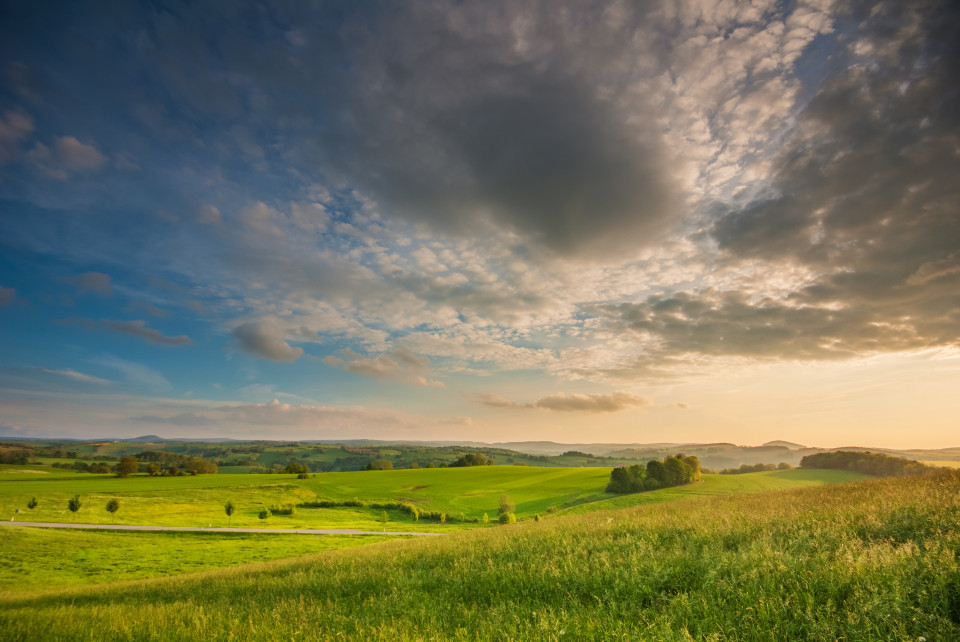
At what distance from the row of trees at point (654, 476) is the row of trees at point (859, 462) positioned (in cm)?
3450

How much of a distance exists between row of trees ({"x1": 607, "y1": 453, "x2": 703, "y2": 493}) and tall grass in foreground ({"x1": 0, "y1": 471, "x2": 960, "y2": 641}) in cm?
7724

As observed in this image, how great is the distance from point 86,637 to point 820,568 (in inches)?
456

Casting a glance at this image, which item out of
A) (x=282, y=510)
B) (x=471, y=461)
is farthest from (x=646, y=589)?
(x=471, y=461)

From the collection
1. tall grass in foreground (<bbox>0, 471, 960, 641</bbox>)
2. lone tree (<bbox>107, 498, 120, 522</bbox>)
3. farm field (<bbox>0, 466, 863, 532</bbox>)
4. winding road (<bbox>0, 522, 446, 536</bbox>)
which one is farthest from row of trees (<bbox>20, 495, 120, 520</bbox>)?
tall grass in foreground (<bbox>0, 471, 960, 641</bbox>)

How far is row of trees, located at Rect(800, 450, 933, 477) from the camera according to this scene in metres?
79.1

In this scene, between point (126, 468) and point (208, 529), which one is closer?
point (208, 529)

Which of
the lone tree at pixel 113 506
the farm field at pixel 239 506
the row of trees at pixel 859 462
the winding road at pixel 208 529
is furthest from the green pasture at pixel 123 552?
the row of trees at pixel 859 462

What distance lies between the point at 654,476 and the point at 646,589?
288 ft

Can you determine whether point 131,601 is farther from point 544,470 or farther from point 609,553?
point 544,470

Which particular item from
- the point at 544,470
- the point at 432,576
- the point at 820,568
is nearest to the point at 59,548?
the point at 432,576

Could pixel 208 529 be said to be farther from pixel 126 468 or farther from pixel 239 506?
pixel 126 468

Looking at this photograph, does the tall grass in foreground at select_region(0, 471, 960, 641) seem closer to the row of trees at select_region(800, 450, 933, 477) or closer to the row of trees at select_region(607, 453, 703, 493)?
the row of trees at select_region(607, 453, 703, 493)

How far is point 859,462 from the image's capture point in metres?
89.8

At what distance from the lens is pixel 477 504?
86.8m
